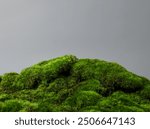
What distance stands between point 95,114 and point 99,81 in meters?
2.16

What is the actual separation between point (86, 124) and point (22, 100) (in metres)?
2.05

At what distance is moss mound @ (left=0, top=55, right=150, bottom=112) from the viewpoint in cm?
2320

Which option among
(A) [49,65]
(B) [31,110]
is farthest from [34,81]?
(B) [31,110]

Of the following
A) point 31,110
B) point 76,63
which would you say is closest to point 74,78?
point 76,63

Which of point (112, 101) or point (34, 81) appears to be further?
point (34, 81)

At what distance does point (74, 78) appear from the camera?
24.8 metres

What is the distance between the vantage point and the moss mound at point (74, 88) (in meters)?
23.2

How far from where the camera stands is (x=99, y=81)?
24.4 m

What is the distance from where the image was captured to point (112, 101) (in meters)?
23.3

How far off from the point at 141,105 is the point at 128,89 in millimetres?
997

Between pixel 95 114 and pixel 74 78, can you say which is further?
pixel 74 78

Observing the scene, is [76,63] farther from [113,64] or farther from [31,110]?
[31,110]

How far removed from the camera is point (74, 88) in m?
24.2

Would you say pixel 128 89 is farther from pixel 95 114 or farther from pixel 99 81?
pixel 95 114
